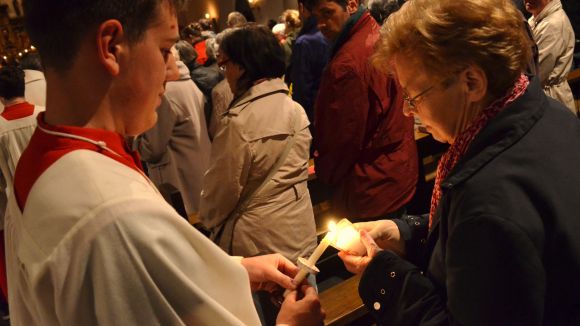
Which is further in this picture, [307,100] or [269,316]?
[307,100]

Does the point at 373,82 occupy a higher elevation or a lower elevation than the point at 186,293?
lower

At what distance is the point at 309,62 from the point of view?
16.6 feet

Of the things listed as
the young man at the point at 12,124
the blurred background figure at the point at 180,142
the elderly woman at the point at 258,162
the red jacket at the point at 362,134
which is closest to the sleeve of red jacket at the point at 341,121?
the red jacket at the point at 362,134

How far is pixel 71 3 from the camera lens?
978 mm

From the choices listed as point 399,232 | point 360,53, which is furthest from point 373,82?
point 399,232

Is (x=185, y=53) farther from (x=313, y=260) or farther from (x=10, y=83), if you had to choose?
(x=313, y=260)

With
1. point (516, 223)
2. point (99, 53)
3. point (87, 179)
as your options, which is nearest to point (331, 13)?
point (516, 223)

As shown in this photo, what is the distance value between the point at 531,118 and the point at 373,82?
157 cm

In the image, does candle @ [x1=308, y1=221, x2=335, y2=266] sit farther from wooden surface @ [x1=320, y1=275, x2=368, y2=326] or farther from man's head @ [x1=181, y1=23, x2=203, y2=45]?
man's head @ [x1=181, y1=23, x2=203, y2=45]

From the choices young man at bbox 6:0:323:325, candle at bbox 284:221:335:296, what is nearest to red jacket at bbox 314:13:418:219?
candle at bbox 284:221:335:296

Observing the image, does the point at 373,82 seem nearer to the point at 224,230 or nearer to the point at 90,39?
the point at 224,230

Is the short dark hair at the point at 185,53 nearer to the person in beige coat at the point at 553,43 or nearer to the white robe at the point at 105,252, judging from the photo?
the person in beige coat at the point at 553,43

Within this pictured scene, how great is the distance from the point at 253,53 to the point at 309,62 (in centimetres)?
226

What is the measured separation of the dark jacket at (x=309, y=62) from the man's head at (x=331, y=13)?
157 centimetres
